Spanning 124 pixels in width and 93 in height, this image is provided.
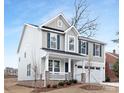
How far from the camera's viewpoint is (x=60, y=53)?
4.34 metres

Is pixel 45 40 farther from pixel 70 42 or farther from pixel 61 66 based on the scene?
pixel 70 42

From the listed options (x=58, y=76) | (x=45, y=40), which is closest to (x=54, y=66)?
(x=58, y=76)

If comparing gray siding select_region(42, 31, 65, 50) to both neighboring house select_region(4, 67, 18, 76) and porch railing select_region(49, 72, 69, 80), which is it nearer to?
porch railing select_region(49, 72, 69, 80)

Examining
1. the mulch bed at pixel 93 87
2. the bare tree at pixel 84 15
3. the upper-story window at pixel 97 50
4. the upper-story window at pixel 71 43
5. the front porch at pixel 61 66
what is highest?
the bare tree at pixel 84 15

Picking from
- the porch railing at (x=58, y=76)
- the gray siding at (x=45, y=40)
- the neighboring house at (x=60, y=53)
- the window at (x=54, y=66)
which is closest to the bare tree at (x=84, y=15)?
the neighboring house at (x=60, y=53)

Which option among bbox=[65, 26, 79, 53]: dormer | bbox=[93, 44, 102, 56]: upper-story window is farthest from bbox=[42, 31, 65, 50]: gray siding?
bbox=[93, 44, 102, 56]: upper-story window

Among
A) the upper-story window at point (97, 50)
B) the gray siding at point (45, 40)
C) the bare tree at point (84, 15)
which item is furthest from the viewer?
the upper-story window at point (97, 50)

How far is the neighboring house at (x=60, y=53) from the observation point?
309 cm

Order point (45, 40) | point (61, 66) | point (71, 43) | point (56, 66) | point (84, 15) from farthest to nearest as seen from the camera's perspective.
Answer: point (71, 43) → point (61, 66) → point (56, 66) → point (45, 40) → point (84, 15)

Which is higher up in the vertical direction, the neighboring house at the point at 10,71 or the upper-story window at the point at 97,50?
the upper-story window at the point at 97,50

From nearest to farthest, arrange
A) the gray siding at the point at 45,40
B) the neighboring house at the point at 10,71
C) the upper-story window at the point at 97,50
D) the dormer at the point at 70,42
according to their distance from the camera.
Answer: the neighboring house at the point at 10,71
the gray siding at the point at 45,40
the upper-story window at the point at 97,50
the dormer at the point at 70,42

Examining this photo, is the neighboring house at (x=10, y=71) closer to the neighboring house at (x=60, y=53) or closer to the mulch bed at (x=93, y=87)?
the neighboring house at (x=60, y=53)
